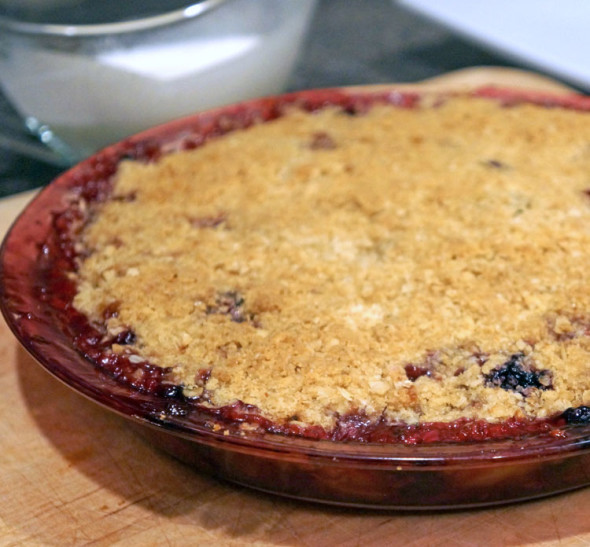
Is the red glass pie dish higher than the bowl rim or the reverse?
the reverse

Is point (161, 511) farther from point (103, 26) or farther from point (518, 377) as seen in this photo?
point (103, 26)

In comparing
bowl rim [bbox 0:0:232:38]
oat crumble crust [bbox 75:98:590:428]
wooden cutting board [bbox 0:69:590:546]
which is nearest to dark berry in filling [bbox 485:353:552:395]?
oat crumble crust [bbox 75:98:590:428]

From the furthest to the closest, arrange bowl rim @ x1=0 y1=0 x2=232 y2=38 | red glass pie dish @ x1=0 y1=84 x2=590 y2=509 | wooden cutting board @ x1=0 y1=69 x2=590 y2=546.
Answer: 1. bowl rim @ x1=0 y1=0 x2=232 y2=38
2. wooden cutting board @ x1=0 y1=69 x2=590 y2=546
3. red glass pie dish @ x1=0 y1=84 x2=590 y2=509

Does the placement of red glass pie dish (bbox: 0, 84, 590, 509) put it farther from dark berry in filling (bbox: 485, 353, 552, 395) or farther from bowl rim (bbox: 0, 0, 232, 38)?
bowl rim (bbox: 0, 0, 232, 38)

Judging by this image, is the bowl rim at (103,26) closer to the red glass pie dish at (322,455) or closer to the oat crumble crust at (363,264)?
the oat crumble crust at (363,264)

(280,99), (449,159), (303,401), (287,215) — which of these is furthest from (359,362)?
(280,99)

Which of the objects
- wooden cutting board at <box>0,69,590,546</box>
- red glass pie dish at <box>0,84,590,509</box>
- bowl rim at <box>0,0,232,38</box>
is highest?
bowl rim at <box>0,0,232,38</box>

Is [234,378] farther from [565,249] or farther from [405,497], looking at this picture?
[565,249]
